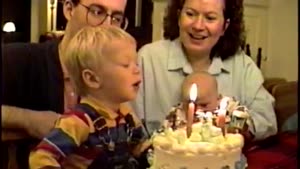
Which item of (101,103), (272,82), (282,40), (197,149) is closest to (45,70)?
(101,103)

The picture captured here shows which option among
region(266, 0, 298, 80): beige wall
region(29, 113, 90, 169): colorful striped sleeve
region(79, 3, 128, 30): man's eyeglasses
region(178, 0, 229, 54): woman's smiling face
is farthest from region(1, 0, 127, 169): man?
region(266, 0, 298, 80): beige wall

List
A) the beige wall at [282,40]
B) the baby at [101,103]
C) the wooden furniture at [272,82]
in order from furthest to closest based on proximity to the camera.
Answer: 1. the beige wall at [282,40]
2. the wooden furniture at [272,82]
3. the baby at [101,103]

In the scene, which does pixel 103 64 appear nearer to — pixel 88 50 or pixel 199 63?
pixel 88 50

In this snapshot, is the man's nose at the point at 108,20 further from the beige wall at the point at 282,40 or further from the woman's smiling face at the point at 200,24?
the beige wall at the point at 282,40

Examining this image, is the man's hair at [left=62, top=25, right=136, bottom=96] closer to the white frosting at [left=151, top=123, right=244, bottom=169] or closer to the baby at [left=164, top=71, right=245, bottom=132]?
the white frosting at [left=151, top=123, right=244, bottom=169]

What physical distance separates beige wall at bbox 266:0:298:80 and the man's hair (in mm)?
1256

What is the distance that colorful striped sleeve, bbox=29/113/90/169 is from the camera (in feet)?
2.71

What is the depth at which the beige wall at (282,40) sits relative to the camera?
2092mm

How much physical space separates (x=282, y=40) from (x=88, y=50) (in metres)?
1.35

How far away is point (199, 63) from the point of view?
1418 millimetres

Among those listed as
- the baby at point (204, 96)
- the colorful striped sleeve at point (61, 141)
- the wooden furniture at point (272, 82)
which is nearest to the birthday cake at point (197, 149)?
the colorful striped sleeve at point (61, 141)

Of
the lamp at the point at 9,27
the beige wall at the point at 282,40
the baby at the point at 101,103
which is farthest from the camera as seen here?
the beige wall at the point at 282,40

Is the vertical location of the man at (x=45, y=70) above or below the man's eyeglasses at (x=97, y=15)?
below

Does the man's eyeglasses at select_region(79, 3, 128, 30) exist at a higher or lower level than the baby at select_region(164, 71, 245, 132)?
higher
